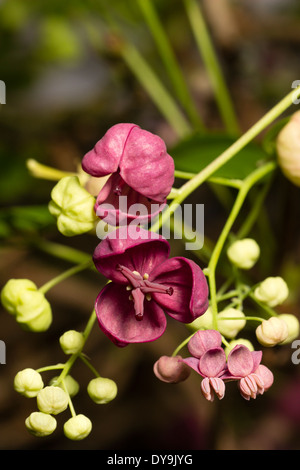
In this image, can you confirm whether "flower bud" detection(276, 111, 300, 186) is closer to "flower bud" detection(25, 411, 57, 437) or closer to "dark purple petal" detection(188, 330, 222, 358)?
"dark purple petal" detection(188, 330, 222, 358)

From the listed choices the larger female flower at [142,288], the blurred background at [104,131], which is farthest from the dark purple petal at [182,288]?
the blurred background at [104,131]

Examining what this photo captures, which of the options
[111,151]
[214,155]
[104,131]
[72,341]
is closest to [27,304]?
[72,341]

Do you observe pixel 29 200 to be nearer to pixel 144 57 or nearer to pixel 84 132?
pixel 84 132

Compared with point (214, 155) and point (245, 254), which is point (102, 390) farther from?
point (214, 155)

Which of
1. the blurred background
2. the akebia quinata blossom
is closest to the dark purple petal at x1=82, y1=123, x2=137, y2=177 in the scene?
the akebia quinata blossom

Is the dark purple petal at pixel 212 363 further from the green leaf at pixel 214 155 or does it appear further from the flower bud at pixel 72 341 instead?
the green leaf at pixel 214 155
